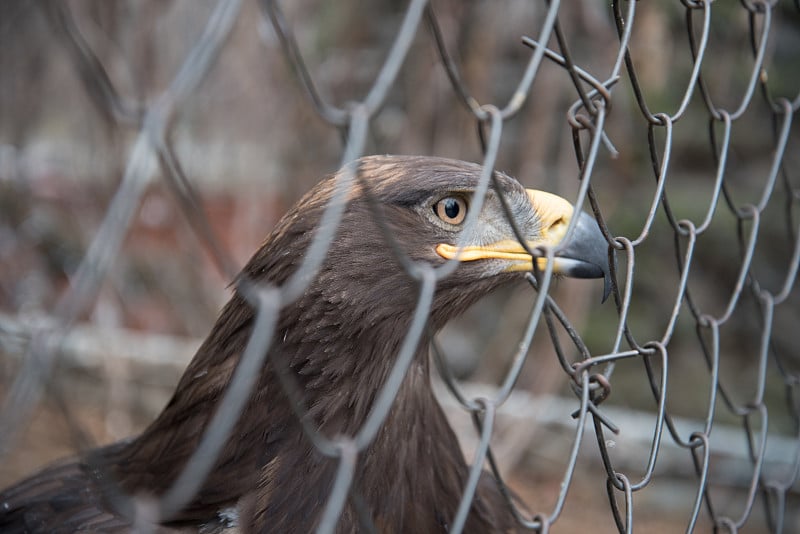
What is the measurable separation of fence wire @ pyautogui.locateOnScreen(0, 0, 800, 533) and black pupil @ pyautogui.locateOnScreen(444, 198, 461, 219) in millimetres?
181

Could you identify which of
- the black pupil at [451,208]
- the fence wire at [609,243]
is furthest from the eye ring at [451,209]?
the fence wire at [609,243]

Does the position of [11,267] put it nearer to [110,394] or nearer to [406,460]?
[110,394]

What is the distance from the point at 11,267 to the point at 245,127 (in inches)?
85.4

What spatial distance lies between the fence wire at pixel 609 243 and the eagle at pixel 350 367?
0.07m

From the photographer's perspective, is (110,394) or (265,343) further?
(110,394)

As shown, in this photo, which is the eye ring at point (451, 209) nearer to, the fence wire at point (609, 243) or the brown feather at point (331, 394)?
the brown feather at point (331, 394)

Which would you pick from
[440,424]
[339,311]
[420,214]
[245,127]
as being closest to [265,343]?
[339,311]

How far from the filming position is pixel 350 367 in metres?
1.98

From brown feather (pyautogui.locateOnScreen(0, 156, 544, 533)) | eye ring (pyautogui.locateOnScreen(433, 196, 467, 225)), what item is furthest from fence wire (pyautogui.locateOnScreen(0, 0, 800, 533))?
eye ring (pyautogui.locateOnScreen(433, 196, 467, 225))

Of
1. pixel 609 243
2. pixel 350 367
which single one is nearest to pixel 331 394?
pixel 350 367

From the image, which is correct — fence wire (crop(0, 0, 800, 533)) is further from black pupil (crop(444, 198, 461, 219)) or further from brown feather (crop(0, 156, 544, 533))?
black pupil (crop(444, 198, 461, 219))

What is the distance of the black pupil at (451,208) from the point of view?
2074 mm

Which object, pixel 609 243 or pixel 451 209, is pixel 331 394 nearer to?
pixel 451 209

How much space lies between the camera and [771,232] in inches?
195
